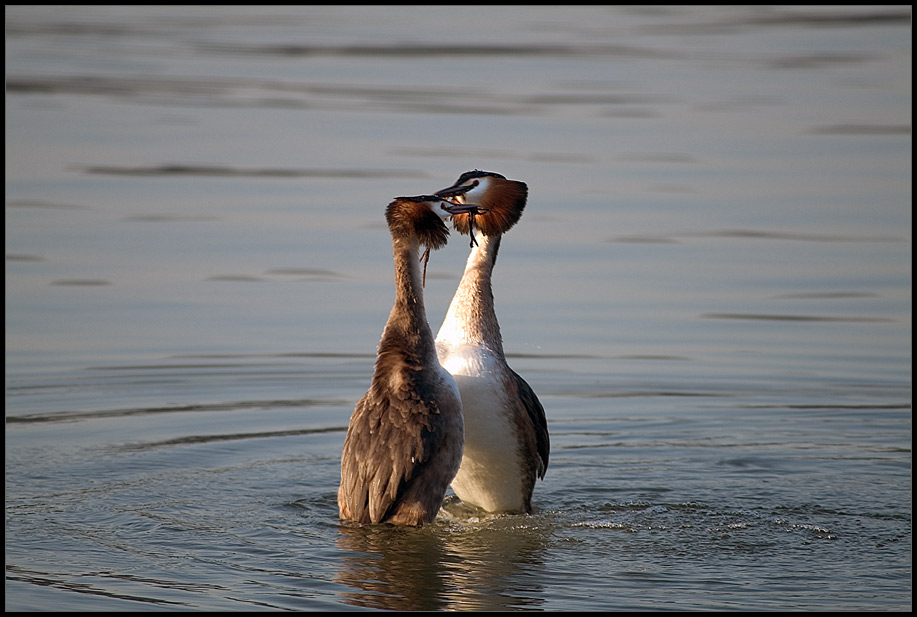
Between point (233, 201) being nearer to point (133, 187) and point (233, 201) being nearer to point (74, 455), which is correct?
point (133, 187)

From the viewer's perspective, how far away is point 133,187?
16.6m

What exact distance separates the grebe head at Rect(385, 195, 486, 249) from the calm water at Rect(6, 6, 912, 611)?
1483mm

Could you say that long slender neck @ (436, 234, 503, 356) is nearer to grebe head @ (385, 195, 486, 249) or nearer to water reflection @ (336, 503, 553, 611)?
grebe head @ (385, 195, 486, 249)

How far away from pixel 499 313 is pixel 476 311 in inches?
164

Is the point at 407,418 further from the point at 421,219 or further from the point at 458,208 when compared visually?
the point at 458,208

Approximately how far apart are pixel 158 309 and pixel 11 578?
5.95 metres

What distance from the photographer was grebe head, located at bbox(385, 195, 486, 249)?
24.4ft

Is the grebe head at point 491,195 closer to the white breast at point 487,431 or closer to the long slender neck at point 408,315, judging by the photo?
the long slender neck at point 408,315

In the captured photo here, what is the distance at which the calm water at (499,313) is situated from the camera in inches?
276

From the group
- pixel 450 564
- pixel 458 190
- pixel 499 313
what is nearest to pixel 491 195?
pixel 458 190

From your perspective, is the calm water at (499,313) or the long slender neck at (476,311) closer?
the calm water at (499,313)

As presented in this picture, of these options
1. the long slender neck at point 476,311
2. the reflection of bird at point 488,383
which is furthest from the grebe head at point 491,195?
the long slender neck at point 476,311

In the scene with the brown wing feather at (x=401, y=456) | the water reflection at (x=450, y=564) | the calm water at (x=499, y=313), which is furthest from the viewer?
the brown wing feather at (x=401, y=456)

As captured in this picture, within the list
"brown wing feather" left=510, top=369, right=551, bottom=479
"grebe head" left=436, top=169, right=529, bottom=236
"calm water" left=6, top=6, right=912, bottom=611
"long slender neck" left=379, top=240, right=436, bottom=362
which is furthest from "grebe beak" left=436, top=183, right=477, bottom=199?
"calm water" left=6, top=6, right=912, bottom=611
